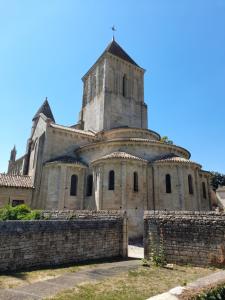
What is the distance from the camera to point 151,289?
22.5ft

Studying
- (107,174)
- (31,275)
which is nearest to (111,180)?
(107,174)

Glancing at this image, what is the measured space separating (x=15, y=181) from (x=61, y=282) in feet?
59.9

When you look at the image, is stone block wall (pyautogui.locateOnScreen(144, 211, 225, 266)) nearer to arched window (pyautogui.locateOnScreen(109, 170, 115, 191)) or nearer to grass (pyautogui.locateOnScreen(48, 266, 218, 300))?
grass (pyautogui.locateOnScreen(48, 266, 218, 300))

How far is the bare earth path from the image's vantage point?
19.6 ft

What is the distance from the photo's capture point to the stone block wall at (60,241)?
8562mm

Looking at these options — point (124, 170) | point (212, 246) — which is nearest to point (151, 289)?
point (212, 246)

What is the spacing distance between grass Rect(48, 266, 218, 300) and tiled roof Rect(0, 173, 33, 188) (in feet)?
55.3

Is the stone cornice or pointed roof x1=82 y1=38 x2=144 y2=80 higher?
pointed roof x1=82 y1=38 x2=144 y2=80

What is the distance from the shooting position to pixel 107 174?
20453 mm

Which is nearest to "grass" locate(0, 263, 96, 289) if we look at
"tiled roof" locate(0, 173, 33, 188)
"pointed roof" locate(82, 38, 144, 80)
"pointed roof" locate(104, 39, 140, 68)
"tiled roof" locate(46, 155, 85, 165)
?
"tiled roof" locate(46, 155, 85, 165)

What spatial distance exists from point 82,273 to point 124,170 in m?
12.0

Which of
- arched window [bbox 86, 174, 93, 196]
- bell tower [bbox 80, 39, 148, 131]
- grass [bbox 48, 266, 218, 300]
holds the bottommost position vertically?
grass [bbox 48, 266, 218, 300]

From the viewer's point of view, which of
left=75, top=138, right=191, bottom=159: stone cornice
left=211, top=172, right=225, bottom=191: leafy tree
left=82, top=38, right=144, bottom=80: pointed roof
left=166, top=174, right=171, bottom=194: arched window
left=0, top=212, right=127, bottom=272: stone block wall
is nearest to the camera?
left=0, top=212, right=127, bottom=272: stone block wall

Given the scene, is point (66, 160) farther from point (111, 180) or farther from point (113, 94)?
point (113, 94)
